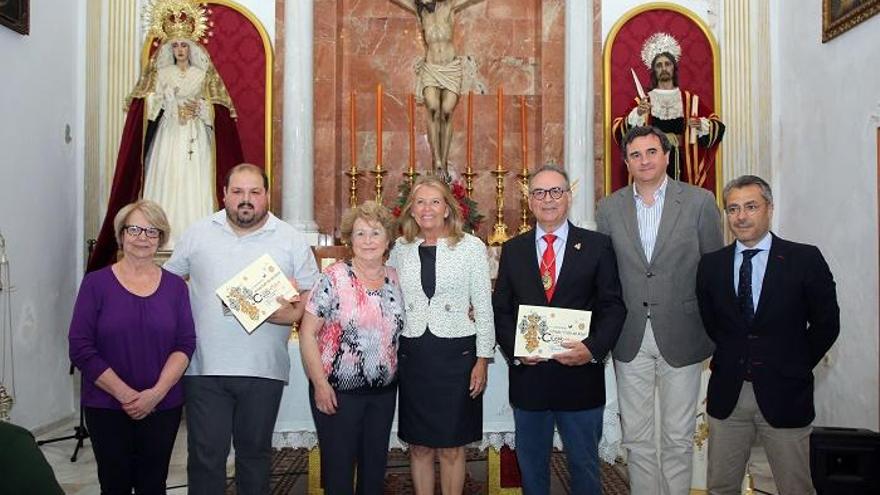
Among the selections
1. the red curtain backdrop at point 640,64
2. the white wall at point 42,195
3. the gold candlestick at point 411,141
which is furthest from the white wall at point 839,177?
the white wall at point 42,195

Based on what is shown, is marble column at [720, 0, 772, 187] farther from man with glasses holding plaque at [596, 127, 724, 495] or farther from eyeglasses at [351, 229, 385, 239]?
eyeglasses at [351, 229, 385, 239]

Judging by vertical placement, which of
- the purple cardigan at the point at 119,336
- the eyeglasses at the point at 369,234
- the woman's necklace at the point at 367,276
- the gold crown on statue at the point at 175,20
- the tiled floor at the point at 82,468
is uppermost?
the gold crown on statue at the point at 175,20

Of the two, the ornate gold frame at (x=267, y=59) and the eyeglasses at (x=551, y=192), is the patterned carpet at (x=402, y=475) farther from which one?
the ornate gold frame at (x=267, y=59)

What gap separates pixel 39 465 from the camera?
187 cm

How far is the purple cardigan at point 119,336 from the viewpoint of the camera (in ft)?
9.83

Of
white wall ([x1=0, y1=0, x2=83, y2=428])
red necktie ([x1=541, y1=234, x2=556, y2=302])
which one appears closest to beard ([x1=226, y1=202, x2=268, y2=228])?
red necktie ([x1=541, y1=234, x2=556, y2=302])

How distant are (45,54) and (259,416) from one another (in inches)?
169

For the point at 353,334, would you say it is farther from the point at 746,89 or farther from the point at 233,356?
the point at 746,89

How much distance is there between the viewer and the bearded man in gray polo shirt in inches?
125

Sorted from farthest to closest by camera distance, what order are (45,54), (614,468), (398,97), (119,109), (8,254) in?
(398,97) < (119,109) < (45,54) < (8,254) < (614,468)

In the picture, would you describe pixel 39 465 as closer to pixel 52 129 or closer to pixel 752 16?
pixel 52 129

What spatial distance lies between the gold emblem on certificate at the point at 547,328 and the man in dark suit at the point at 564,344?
0.04 m

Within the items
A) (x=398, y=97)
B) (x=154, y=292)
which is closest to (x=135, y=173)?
(x=398, y=97)

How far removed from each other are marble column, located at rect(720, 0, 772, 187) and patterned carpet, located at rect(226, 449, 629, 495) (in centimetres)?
320
